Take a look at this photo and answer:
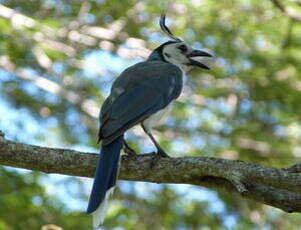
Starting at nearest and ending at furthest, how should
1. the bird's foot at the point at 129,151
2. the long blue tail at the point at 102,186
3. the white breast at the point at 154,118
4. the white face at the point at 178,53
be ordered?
the long blue tail at the point at 102,186 → the bird's foot at the point at 129,151 → the white breast at the point at 154,118 → the white face at the point at 178,53

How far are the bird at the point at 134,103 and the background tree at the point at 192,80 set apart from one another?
2.03 m

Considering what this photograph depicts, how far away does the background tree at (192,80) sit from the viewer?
29.2 ft

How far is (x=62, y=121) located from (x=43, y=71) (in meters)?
1.21

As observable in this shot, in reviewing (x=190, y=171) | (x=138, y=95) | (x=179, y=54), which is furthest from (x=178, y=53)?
(x=190, y=171)

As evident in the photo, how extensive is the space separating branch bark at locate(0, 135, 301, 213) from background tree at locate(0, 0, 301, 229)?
148 inches

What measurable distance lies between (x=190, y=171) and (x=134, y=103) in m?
1.33

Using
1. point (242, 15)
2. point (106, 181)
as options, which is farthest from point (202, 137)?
point (106, 181)

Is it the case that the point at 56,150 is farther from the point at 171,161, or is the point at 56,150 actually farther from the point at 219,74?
the point at 219,74

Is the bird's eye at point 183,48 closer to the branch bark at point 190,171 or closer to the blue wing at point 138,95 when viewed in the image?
the blue wing at point 138,95

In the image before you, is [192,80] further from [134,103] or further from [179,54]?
[134,103]

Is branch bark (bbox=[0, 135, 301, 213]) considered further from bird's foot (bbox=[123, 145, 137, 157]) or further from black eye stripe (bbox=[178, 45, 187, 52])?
black eye stripe (bbox=[178, 45, 187, 52])

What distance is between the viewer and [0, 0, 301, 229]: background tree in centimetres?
889

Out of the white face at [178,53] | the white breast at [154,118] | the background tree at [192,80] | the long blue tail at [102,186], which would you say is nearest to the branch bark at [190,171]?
the long blue tail at [102,186]

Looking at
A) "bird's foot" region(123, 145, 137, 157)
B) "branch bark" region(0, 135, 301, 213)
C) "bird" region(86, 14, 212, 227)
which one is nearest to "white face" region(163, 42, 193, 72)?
"bird" region(86, 14, 212, 227)
